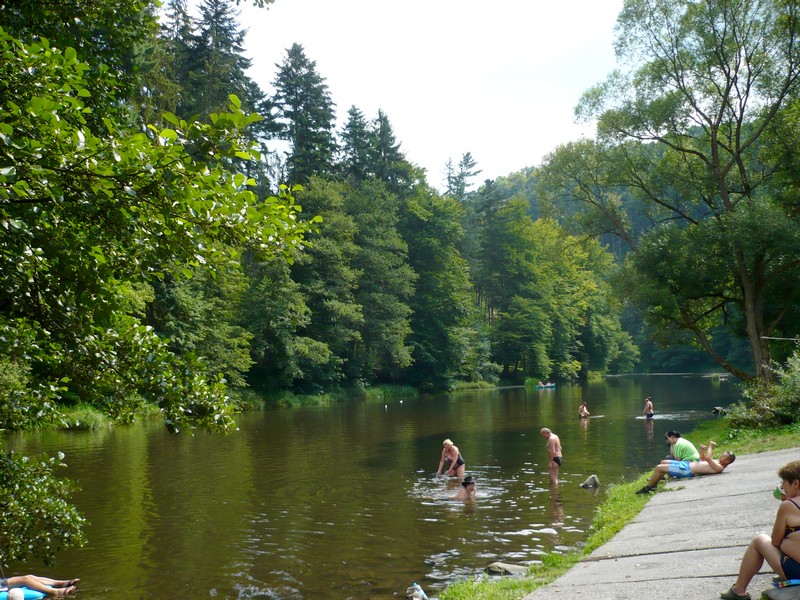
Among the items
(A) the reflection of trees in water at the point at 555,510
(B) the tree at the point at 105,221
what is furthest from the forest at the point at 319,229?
(A) the reflection of trees in water at the point at 555,510

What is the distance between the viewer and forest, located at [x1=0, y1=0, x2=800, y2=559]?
4.93m

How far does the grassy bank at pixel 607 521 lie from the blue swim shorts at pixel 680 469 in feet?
2.76

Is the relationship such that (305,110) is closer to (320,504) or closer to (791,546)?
(320,504)

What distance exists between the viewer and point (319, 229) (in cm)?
3616

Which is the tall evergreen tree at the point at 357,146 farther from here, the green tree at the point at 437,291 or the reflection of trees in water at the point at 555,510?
the reflection of trees in water at the point at 555,510

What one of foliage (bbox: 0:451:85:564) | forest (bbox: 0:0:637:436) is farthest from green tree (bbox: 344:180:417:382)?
foliage (bbox: 0:451:85:564)

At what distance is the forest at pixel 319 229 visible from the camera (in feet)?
16.2

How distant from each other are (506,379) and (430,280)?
58.7ft

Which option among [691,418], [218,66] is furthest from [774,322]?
[218,66]

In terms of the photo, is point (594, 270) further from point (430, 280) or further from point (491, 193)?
point (430, 280)

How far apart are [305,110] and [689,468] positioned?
5270cm

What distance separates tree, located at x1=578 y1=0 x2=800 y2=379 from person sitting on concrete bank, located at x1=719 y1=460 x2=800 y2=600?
65.9ft

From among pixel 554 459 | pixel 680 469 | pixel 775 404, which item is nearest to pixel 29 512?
pixel 680 469

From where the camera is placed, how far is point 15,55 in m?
4.98
